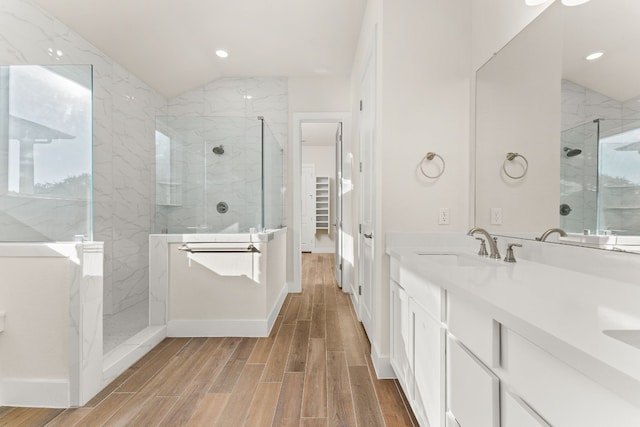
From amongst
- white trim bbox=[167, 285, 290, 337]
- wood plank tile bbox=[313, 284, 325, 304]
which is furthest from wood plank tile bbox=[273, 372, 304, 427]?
wood plank tile bbox=[313, 284, 325, 304]

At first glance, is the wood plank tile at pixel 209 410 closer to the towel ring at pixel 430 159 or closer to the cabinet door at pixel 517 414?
the cabinet door at pixel 517 414

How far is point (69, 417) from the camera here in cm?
176

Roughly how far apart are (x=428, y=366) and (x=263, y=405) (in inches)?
38.7

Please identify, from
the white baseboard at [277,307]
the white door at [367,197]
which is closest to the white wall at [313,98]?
the white baseboard at [277,307]

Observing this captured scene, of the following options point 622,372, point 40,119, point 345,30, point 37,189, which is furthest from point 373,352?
point 345,30

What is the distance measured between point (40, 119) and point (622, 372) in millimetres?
2726

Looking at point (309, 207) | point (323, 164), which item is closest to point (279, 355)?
point (309, 207)

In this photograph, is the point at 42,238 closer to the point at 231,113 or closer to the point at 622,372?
the point at 622,372

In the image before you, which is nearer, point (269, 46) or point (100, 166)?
point (100, 166)

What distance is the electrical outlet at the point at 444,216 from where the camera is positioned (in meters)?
2.21

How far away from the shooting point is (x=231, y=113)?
14.5 feet

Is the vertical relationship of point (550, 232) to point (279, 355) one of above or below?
above

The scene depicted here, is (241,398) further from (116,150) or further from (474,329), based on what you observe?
(116,150)

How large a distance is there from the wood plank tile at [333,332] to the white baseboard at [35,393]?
170cm
